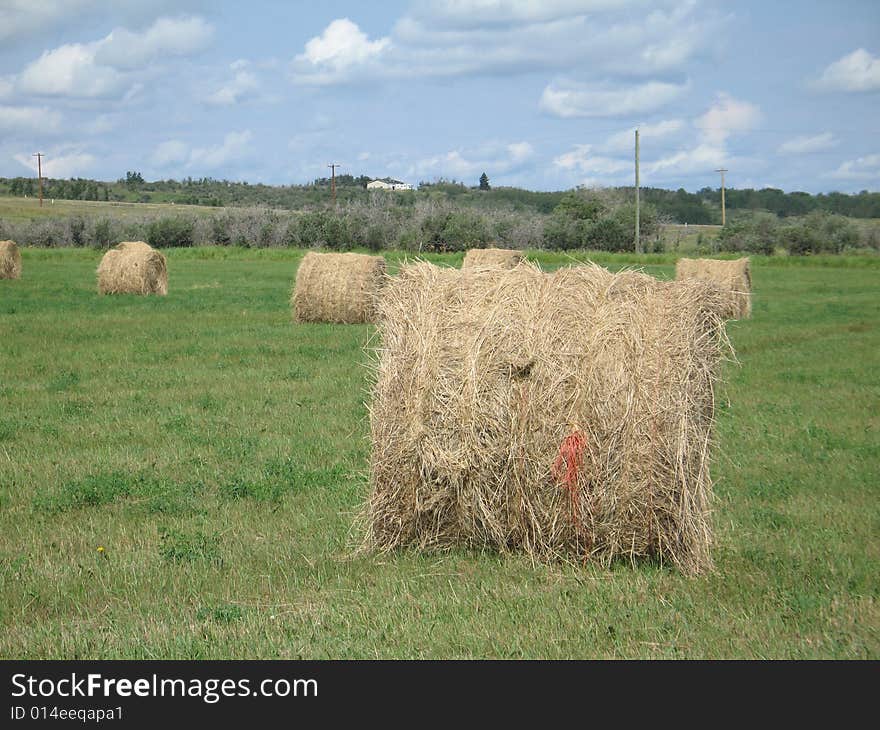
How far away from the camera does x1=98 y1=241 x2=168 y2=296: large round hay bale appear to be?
100 feet

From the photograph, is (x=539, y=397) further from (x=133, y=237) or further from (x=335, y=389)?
(x=133, y=237)

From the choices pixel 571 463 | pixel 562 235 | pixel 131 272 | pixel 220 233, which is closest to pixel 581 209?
pixel 562 235

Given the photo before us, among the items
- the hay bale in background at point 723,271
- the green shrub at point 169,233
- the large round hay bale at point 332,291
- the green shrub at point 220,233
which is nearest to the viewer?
the large round hay bale at point 332,291

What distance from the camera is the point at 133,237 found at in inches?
2842

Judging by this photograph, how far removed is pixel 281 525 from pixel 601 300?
3.07 m

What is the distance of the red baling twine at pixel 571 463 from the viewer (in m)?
7.38

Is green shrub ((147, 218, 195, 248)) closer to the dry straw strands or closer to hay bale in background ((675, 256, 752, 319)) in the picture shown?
hay bale in background ((675, 256, 752, 319))

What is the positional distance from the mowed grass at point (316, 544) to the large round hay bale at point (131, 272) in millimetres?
13886

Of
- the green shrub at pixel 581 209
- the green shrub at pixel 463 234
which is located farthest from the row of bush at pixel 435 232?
the green shrub at pixel 581 209

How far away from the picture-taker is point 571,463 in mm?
7395

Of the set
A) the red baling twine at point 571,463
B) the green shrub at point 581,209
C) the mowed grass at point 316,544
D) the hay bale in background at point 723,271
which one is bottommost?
the mowed grass at point 316,544

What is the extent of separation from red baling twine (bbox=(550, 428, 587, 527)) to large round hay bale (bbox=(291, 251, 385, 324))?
55.6 feet

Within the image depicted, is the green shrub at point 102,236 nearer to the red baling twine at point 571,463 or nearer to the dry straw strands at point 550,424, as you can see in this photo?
the dry straw strands at point 550,424
